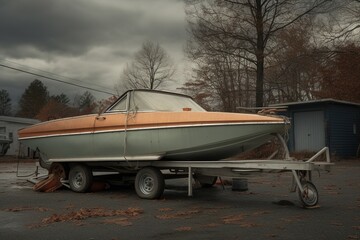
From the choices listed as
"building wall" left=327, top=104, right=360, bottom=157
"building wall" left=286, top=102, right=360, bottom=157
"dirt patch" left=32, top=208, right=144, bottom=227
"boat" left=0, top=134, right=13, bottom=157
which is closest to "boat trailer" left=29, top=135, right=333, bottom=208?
"dirt patch" left=32, top=208, right=144, bottom=227

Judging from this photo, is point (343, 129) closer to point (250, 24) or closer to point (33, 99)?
point (250, 24)

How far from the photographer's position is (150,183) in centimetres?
940

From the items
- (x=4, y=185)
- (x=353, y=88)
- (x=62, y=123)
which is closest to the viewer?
(x=62, y=123)

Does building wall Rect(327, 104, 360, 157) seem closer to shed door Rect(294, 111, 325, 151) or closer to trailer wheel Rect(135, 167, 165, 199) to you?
shed door Rect(294, 111, 325, 151)

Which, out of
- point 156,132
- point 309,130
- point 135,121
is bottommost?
point 156,132

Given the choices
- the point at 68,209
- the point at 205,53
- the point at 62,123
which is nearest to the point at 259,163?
the point at 68,209

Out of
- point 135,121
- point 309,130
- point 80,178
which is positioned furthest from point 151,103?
point 309,130

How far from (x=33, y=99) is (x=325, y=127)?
7158cm

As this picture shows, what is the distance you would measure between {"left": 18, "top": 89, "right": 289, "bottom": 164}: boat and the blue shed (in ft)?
46.5

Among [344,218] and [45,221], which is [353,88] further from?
[45,221]

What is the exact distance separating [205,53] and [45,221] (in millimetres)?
22074

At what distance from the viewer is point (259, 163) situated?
7.80m

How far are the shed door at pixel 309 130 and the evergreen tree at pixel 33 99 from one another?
66621mm

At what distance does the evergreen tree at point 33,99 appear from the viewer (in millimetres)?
83875
